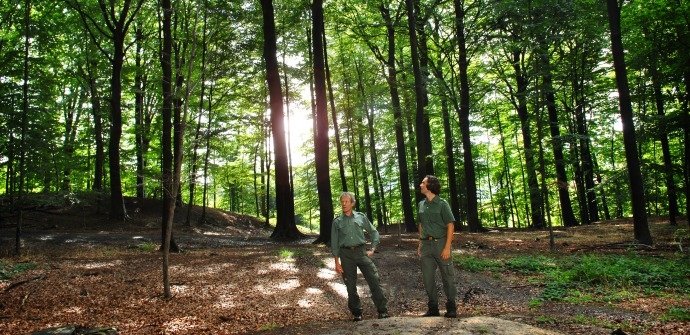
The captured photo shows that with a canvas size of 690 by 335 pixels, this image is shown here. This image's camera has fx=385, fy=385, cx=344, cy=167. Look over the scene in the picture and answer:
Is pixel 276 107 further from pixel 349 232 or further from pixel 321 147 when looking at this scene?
pixel 349 232

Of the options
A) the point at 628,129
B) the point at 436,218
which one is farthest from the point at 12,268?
the point at 628,129

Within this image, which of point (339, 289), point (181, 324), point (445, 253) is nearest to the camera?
point (445, 253)

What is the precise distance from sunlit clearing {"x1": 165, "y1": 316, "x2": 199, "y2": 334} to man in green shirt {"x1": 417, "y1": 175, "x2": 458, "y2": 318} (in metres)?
3.54

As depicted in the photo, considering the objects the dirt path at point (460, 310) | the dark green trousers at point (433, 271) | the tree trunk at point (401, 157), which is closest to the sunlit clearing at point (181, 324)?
the dirt path at point (460, 310)

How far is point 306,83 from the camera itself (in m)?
23.6

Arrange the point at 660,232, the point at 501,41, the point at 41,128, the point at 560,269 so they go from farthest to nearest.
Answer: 1. the point at 501,41
2. the point at 660,232
3. the point at 41,128
4. the point at 560,269

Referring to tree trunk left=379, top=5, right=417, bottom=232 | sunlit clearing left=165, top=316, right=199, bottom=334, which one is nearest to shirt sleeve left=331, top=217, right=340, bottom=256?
sunlit clearing left=165, top=316, right=199, bottom=334

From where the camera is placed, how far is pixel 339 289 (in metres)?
7.90

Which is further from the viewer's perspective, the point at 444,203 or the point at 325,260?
the point at 325,260

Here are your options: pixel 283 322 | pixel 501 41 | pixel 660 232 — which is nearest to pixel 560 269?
pixel 283 322

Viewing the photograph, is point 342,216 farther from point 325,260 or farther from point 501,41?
point 501,41

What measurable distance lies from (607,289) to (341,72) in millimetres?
21214

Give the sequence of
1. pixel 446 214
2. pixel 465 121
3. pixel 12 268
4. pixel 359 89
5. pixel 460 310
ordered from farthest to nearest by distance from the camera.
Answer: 1. pixel 359 89
2. pixel 465 121
3. pixel 12 268
4. pixel 460 310
5. pixel 446 214

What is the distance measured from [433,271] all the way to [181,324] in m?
3.86
